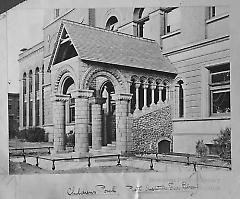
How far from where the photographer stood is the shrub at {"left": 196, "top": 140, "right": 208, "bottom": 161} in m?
1.75

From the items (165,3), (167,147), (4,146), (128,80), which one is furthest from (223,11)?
(4,146)

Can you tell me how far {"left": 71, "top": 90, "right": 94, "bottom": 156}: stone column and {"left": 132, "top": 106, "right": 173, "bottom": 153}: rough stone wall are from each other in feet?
0.70

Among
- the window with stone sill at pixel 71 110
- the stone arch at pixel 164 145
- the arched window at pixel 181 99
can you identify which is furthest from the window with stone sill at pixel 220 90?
the window with stone sill at pixel 71 110

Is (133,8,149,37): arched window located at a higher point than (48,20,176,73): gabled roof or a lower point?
higher

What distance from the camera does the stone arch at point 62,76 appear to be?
1738 mm

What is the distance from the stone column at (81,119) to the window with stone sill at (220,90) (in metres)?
0.54

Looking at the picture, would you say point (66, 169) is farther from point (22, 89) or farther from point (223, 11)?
point (223, 11)

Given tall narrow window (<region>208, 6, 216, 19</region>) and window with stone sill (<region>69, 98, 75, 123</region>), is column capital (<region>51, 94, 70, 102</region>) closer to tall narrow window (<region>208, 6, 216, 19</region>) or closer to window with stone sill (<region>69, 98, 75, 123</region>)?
window with stone sill (<region>69, 98, 75, 123</region>)

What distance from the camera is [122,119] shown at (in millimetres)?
1751

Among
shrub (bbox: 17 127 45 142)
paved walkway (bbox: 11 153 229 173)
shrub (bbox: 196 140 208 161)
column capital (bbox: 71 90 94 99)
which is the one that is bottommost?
paved walkway (bbox: 11 153 229 173)

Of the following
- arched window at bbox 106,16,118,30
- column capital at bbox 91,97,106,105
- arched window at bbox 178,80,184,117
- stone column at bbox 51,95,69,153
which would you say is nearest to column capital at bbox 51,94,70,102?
stone column at bbox 51,95,69,153

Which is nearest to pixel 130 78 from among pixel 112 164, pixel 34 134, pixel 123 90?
pixel 123 90

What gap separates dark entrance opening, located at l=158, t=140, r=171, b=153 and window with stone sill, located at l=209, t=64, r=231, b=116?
24cm

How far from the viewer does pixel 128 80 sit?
1759 millimetres
